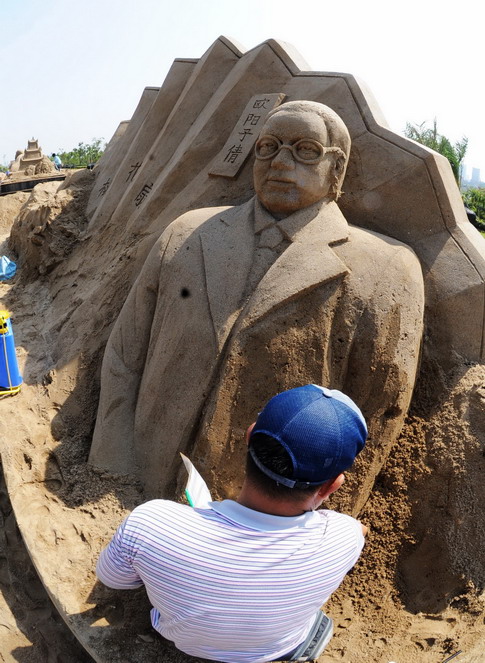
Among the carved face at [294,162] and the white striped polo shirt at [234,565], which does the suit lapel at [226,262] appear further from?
the white striped polo shirt at [234,565]

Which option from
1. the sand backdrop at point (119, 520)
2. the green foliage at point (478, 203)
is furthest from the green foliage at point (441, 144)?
the sand backdrop at point (119, 520)

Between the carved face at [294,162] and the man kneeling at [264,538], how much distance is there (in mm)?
1874

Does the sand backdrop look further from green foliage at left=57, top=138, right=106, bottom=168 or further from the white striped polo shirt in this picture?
green foliage at left=57, top=138, right=106, bottom=168

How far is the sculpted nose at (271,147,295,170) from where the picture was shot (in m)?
3.38

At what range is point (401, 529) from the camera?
3.56 meters

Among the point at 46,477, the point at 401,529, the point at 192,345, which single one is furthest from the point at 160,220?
the point at 401,529

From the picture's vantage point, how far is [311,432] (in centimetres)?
168

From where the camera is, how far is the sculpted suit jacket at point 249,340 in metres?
3.24

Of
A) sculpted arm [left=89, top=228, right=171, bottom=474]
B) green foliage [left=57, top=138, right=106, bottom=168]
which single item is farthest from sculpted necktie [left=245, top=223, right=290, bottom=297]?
green foliage [left=57, top=138, right=106, bottom=168]

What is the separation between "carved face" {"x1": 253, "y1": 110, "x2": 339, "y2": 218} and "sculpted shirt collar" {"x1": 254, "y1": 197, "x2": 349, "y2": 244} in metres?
0.04

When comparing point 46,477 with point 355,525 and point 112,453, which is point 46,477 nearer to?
point 112,453

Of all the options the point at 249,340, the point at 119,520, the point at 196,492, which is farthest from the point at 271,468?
the point at 119,520

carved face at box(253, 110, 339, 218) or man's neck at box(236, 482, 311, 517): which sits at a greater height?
carved face at box(253, 110, 339, 218)

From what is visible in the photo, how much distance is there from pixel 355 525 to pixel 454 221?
7.99ft
